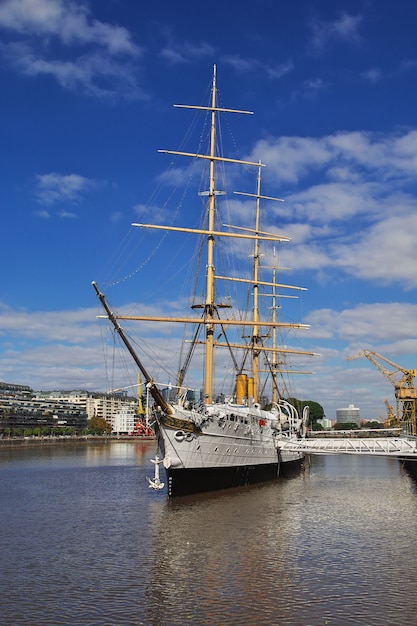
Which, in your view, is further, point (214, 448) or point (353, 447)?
point (353, 447)

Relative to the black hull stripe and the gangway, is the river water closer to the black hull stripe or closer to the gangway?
the black hull stripe

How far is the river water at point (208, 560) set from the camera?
59.4 feet

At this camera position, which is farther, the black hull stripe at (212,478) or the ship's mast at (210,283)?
the ship's mast at (210,283)

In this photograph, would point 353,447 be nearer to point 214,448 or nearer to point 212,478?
point 212,478

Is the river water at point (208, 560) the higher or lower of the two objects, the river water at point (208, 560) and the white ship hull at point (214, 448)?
the lower

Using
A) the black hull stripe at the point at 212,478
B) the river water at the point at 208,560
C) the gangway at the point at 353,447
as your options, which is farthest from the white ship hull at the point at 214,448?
the gangway at the point at 353,447

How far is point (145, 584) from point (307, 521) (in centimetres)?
1529

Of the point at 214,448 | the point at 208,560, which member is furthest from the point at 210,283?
the point at 208,560

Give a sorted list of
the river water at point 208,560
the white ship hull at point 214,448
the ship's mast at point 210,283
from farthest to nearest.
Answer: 1. the ship's mast at point 210,283
2. the white ship hull at point 214,448
3. the river water at point 208,560

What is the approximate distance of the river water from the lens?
59.4ft

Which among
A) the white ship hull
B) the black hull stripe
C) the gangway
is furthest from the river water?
the gangway

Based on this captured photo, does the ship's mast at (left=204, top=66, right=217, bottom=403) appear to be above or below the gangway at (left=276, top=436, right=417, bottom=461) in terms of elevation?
above

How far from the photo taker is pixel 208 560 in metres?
24.4

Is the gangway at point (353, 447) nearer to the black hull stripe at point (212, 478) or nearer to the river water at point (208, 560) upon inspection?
the black hull stripe at point (212, 478)
